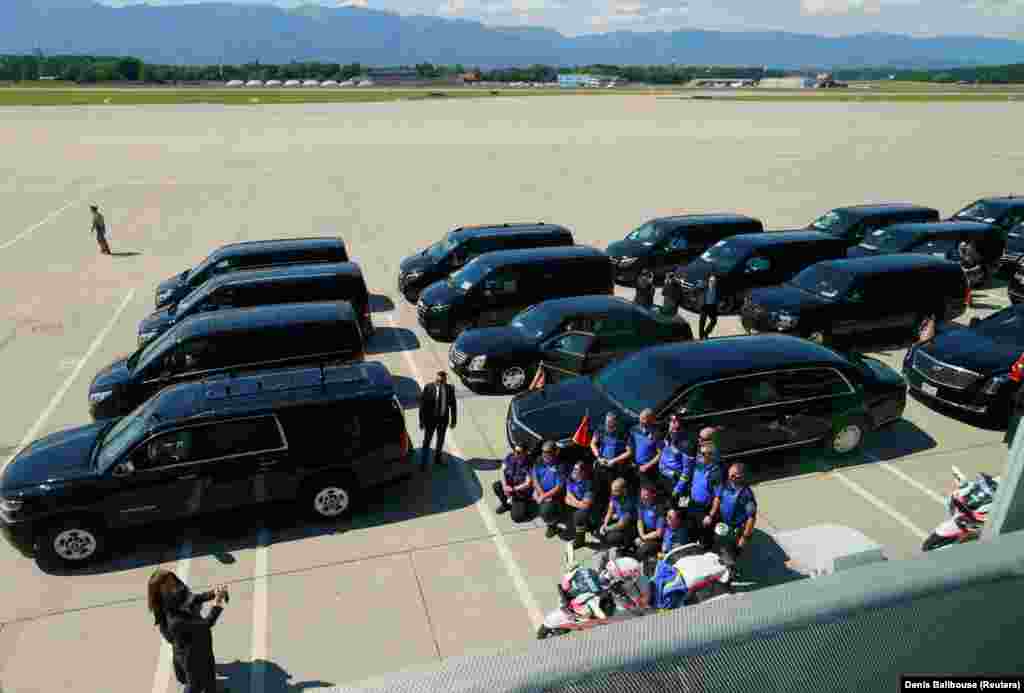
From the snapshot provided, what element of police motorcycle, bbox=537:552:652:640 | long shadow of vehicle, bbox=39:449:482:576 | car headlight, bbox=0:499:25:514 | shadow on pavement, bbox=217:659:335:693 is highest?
police motorcycle, bbox=537:552:652:640

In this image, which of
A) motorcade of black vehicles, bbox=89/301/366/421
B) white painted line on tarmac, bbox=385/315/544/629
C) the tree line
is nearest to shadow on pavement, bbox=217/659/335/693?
white painted line on tarmac, bbox=385/315/544/629

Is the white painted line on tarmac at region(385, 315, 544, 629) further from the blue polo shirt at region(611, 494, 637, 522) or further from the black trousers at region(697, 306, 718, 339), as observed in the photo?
the black trousers at region(697, 306, 718, 339)

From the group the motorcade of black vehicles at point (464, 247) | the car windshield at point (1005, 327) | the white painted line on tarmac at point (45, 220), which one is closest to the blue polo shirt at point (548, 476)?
the car windshield at point (1005, 327)

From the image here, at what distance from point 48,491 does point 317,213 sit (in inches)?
762

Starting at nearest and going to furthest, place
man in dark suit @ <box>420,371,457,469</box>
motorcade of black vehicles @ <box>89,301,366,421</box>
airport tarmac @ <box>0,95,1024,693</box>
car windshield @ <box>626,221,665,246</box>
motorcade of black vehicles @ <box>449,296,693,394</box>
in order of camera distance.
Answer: airport tarmac @ <box>0,95,1024,693</box>
man in dark suit @ <box>420,371,457,469</box>
motorcade of black vehicles @ <box>89,301,366,421</box>
motorcade of black vehicles @ <box>449,296,693,394</box>
car windshield @ <box>626,221,665,246</box>

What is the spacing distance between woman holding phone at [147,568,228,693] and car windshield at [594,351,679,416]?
5.13 metres

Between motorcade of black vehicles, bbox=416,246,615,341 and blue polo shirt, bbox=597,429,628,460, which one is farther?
motorcade of black vehicles, bbox=416,246,615,341

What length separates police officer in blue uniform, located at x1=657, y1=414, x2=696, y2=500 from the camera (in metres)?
7.46

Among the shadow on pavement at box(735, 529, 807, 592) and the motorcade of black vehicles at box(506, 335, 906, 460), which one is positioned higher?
the motorcade of black vehicles at box(506, 335, 906, 460)

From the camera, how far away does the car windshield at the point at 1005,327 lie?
1097 cm

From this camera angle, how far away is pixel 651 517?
6.80 metres

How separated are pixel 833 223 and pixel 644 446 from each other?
15331 mm

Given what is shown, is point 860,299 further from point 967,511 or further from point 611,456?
point 611,456

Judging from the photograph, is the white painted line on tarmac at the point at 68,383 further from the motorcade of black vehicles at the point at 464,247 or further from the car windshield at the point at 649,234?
the car windshield at the point at 649,234
